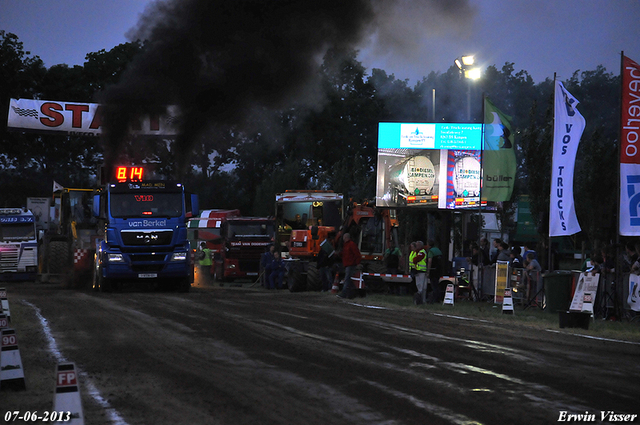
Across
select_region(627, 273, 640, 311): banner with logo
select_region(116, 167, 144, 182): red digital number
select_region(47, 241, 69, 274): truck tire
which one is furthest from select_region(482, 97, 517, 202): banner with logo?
select_region(47, 241, 69, 274): truck tire

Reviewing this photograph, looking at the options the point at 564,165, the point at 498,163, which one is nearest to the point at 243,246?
the point at 498,163

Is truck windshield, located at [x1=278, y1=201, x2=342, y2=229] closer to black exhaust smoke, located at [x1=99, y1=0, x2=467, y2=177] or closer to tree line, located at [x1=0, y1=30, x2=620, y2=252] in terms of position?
black exhaust smoke, located at [x1=99, y1=0, x2=467, y2=177]

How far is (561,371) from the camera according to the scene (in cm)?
972

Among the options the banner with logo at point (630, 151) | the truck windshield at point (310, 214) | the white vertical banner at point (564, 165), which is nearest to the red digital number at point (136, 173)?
the truck windshield at point (310, 214)

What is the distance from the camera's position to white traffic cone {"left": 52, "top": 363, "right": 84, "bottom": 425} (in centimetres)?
498

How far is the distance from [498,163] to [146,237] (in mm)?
11421

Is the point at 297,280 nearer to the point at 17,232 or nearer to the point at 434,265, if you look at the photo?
the point at 434,265

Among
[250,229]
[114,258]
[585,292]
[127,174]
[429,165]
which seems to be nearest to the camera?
[585,292]

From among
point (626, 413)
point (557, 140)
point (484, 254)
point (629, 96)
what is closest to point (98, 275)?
point (484, 254)

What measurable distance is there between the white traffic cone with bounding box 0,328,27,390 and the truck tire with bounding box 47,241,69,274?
21049 mm

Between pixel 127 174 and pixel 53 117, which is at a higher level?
pixel 53 117

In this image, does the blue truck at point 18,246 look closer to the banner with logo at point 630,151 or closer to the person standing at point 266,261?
the person standing at point 266,261

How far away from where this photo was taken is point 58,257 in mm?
29656

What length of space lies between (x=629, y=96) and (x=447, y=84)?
53.6 meters
